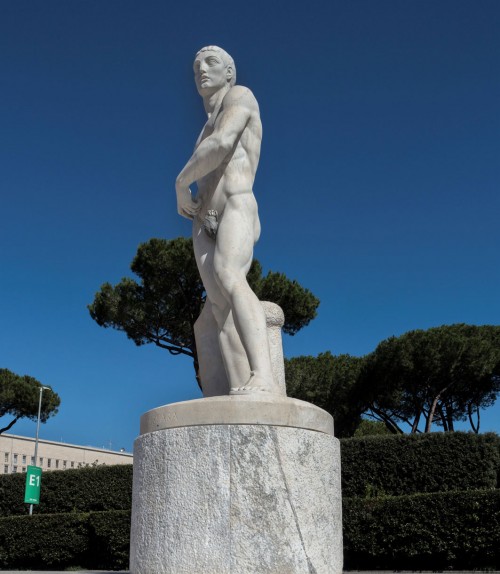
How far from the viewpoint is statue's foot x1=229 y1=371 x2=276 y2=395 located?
4.25 m

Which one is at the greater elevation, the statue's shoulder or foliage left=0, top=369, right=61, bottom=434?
foliage left=0, top=369, right=61, bottom=434

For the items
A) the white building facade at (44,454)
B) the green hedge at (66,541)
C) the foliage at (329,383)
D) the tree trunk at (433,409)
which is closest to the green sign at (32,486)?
the green hedge at (66,541)

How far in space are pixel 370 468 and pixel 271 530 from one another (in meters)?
11.1

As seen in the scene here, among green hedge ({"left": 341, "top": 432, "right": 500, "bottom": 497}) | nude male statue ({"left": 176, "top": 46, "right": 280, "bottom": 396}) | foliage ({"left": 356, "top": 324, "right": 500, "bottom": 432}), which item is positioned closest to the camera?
nude male statue ({"left": 176, "top": 46, "right": 280, "bottom": 396})

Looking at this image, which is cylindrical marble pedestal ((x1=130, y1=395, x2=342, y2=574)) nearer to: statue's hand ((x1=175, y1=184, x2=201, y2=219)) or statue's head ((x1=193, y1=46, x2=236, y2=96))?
statue's hand ((x1=175, y1=184, x2=201, y2=219))

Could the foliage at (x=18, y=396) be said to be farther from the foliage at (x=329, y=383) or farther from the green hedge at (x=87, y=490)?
the green hedge at (x=87, y=490)

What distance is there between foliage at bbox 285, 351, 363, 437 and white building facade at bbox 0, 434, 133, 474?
2776 centimetres

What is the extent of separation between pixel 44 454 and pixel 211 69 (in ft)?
183

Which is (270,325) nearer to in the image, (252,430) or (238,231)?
(238,231)

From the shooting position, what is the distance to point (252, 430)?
3.93 m

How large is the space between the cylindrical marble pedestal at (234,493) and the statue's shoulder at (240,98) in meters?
2.14

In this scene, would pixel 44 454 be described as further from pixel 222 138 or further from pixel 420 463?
pixel 222 138

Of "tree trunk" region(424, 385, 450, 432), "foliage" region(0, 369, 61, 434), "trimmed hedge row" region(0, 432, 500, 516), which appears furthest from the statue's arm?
"foliage" region(0, 369, 61, 434)

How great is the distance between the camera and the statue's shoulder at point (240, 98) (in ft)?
16.2
